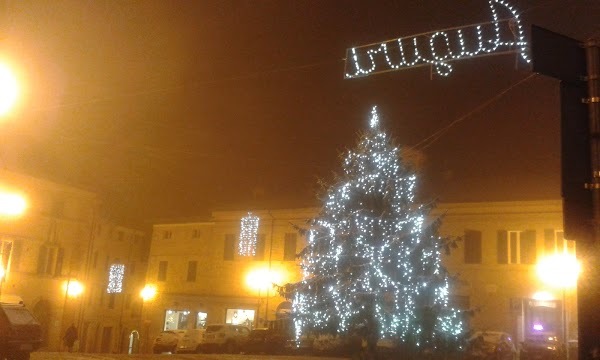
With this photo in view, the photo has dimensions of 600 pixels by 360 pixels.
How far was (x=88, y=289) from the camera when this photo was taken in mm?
47188

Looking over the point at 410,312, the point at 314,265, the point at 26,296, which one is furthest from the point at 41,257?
the point at 410,312

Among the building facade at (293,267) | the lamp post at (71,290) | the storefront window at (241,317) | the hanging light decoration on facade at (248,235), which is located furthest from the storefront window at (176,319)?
the hanging light decoration on facade at (248,235)

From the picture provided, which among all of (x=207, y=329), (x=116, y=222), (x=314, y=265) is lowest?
(x=207, y=329)

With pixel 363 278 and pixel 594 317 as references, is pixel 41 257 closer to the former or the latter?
pixel 363 278

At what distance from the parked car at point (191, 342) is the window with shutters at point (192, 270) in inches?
446

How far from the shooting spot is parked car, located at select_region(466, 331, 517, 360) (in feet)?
82.9

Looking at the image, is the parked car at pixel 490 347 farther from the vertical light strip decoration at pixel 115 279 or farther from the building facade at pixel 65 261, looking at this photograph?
the vertical light strip decoration at pixel 115 279

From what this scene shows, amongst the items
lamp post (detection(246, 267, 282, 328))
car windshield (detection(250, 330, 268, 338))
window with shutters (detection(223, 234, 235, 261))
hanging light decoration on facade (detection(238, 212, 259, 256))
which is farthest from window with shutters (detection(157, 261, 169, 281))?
car windshield (detection(250, 330, 268, 338))

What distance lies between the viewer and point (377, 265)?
22.8 meters

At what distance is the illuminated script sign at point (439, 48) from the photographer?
1148 cm

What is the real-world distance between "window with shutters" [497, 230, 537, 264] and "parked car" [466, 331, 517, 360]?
26.3 feet

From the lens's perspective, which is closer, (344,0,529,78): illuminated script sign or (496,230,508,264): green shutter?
(344,0,529,78): illuminated script sign

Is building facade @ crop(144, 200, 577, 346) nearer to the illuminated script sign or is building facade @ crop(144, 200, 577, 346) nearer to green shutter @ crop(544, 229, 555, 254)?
green shutter @ crop(544, 229, 555, 254)

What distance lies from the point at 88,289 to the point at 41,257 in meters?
5.32
